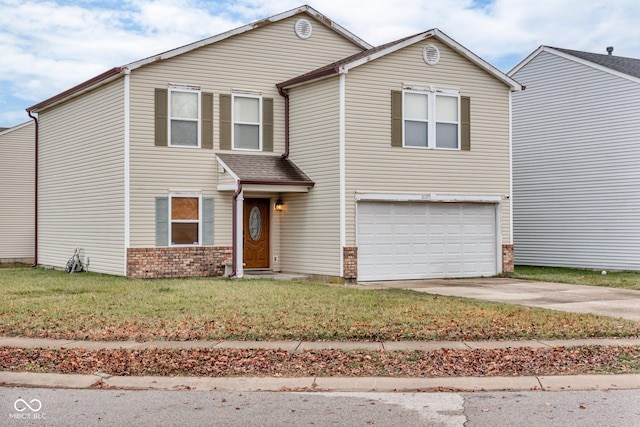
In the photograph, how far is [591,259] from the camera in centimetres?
2455

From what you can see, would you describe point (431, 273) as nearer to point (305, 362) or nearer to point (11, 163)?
point (305, 362)

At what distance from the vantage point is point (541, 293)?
16453 millimetres

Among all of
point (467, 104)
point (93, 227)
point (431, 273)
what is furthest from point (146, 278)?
point (467, 104)

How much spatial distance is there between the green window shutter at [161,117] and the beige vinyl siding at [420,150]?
16.6 feet

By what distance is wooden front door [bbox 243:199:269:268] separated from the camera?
2164 centimetres

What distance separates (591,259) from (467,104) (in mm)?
7593

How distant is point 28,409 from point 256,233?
14796mm

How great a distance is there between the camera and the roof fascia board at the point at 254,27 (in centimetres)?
1989

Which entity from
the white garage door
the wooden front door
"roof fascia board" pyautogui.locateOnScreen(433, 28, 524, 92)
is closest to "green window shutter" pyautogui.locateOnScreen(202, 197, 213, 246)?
the wooden front door

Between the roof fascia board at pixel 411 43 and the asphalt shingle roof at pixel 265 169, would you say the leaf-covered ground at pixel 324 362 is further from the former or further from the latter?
the roof fascia board at pixel 411 43

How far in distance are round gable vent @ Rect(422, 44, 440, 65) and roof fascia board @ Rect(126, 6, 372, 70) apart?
347 cm

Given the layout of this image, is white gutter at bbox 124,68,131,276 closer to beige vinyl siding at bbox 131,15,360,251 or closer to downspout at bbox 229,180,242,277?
beige vinyl siding at bbox 131,15,360,251

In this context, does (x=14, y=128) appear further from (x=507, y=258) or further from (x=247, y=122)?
(x=507, y=258)

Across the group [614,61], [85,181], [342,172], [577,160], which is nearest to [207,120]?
[342,172]
